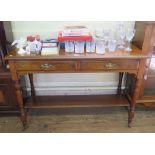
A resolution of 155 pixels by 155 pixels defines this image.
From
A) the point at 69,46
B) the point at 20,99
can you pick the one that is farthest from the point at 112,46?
the point at 20,99

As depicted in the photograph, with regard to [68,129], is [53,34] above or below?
above

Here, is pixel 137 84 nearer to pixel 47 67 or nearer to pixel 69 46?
pixel 69 46

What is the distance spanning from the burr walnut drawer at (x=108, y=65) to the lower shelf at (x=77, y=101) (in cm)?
49

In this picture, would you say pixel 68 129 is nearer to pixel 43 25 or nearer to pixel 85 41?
pixel 85 41

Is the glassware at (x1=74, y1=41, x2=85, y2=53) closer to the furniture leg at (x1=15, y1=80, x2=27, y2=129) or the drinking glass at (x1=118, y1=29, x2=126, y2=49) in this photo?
the drinking glass at (x1=118, y1=29, x2=126, y2=49)

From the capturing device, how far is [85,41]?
1.51 meters

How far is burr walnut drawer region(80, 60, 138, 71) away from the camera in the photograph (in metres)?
1.46

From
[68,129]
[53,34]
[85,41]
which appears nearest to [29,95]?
[68,129]

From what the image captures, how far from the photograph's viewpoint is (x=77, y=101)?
1889 mm

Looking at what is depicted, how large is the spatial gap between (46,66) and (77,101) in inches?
24.3

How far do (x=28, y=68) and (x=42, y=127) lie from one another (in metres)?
0.70

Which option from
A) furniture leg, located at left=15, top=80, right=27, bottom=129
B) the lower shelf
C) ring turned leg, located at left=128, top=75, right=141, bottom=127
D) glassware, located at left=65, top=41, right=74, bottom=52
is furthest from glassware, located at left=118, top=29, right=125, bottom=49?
furniture leg, located at left=15, top=80, right=27, bottom=129

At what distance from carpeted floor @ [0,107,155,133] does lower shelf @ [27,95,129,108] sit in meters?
0.20

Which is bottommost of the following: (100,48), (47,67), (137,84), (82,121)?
(82,121)
